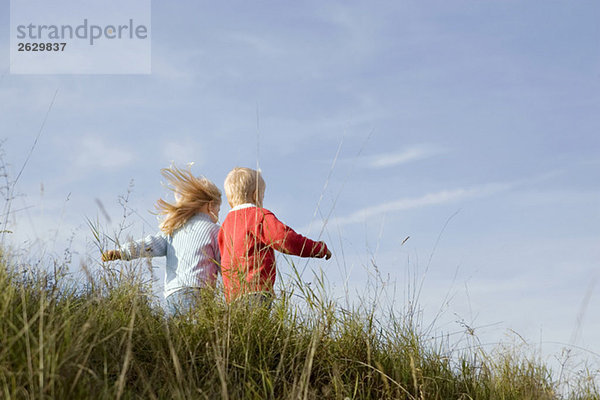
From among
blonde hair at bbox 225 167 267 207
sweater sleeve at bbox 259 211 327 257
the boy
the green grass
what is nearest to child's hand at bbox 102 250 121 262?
the green grass

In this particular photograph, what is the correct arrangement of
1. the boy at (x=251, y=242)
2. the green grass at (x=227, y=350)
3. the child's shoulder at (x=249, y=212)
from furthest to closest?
the child's shoulder at (x=249, y=212) < the boy at (x=251, y=242) < the green grass at (x=227, y=350)

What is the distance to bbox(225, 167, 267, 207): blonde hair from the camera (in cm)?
521

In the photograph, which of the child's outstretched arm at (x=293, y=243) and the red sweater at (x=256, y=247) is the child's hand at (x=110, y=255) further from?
the child's outstretched arm at (x=293, y=243)

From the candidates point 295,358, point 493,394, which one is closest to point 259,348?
point 295,358

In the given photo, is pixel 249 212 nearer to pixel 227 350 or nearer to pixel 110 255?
pixel 110 255

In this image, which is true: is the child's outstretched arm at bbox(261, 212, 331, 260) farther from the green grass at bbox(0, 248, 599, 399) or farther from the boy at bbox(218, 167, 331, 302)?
the green grass at bbox(0, 248, 599, 399)

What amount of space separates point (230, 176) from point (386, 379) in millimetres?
2507

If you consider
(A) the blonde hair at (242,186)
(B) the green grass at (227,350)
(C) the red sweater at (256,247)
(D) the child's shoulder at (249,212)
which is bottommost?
(B) the green grass at (227,350)

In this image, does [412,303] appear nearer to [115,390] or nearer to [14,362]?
[115,390]

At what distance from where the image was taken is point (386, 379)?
3545 millimetres

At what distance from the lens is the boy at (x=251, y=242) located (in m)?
3.96

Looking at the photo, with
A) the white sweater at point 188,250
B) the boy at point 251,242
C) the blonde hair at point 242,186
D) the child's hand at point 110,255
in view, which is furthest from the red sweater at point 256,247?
the child's hand at point 110,255

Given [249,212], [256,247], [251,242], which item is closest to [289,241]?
[256,247]

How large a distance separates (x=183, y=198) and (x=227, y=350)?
2786mm
